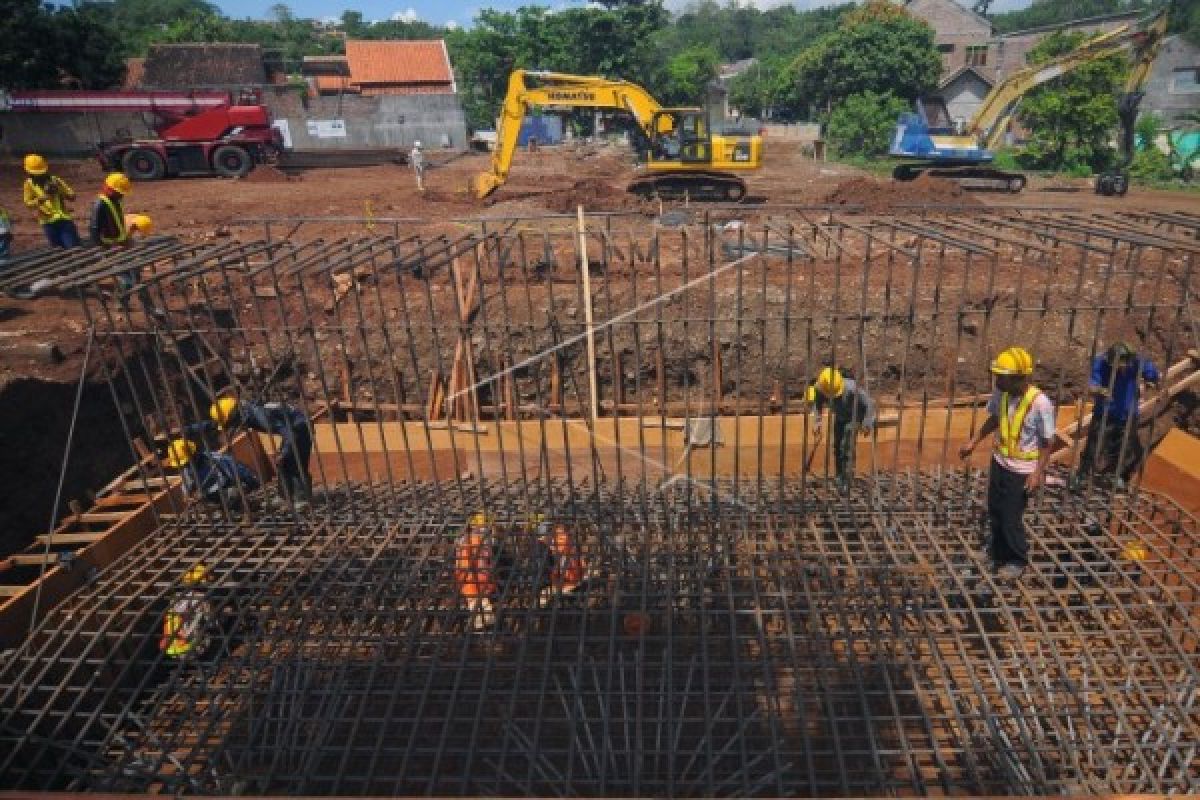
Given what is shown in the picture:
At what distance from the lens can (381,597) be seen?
4.66 meters

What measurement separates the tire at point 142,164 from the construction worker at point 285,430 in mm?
19555

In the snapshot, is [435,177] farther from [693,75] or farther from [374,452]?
[693,75]

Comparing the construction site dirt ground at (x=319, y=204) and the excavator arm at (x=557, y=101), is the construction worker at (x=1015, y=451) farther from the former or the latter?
the excavator arm at (x=557, y=101)

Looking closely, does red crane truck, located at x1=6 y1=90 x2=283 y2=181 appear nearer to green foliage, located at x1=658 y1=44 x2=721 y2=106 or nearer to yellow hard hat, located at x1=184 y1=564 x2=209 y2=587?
yellow hard hat, located at x1=184 y1=564 x2=209 y2=587

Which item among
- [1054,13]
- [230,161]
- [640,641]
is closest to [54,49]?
[230,161]

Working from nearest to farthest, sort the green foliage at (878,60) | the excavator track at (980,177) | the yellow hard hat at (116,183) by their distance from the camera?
1. the yellow hard hat at (116,183)
2. the excavator track at (980,177)
3. the green foliage at (878,60)

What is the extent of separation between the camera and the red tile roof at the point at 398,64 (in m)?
40.4

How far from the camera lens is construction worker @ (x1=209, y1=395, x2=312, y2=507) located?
18.5 feet

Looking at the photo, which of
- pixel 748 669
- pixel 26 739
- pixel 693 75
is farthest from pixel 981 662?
pixel 693 75

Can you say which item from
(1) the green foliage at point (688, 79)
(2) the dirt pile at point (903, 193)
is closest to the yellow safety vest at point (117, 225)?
(2) the dirt pile at point (903, 193)

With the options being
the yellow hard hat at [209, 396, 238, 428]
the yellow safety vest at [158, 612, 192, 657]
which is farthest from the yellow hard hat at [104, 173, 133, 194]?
the yellow safety vest at [158, 612, 192, 657]

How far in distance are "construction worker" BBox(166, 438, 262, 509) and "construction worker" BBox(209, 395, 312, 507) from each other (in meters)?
0.29

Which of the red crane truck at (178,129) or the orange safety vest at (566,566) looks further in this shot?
the red crane truck at (178,129)

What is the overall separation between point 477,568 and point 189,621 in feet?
6.01
